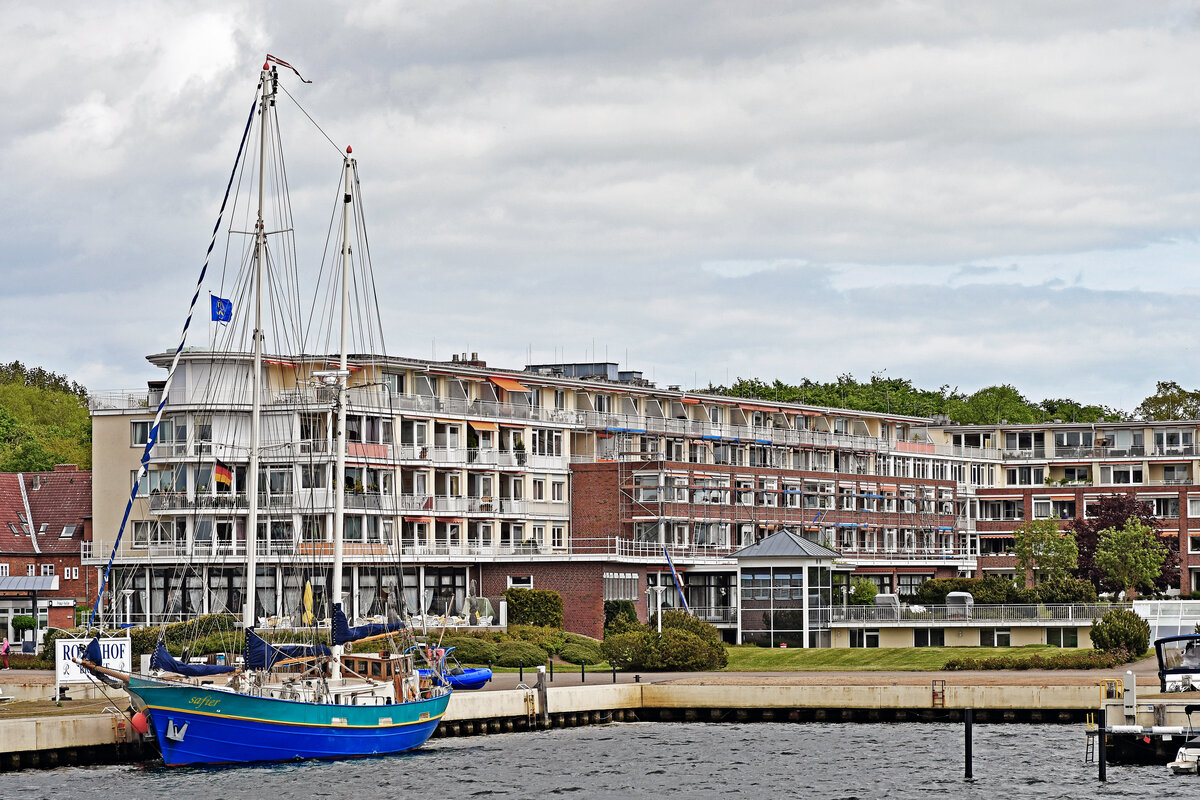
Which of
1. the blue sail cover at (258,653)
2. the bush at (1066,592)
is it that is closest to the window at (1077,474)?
the bush at (1066,592)

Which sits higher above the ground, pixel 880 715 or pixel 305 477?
pixel 305 477

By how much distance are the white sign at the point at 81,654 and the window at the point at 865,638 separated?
4684 cm

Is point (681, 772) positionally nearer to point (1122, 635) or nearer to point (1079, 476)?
point (1122, 635)

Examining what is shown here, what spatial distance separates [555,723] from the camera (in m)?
64.2

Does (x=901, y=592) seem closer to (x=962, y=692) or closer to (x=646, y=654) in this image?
(x=646, y=654)

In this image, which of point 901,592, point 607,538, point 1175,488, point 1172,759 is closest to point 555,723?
point 1172,759

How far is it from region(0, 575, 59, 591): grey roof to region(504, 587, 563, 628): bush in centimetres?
2642

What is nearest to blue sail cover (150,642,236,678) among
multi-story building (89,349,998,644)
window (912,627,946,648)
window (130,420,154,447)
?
multi-story building (89,349,998,644)

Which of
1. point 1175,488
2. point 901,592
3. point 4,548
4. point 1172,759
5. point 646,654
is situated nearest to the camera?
point 1172,759

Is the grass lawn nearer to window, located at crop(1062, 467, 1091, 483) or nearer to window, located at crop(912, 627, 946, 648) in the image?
window, located at crop(912, 627, 946, 648)

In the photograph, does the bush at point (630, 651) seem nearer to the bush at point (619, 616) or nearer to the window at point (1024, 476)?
the bush at point (619, 616)

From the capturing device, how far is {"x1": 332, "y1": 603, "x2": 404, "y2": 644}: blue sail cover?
2301 inches

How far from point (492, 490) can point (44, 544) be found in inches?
1067

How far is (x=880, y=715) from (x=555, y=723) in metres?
11.9
